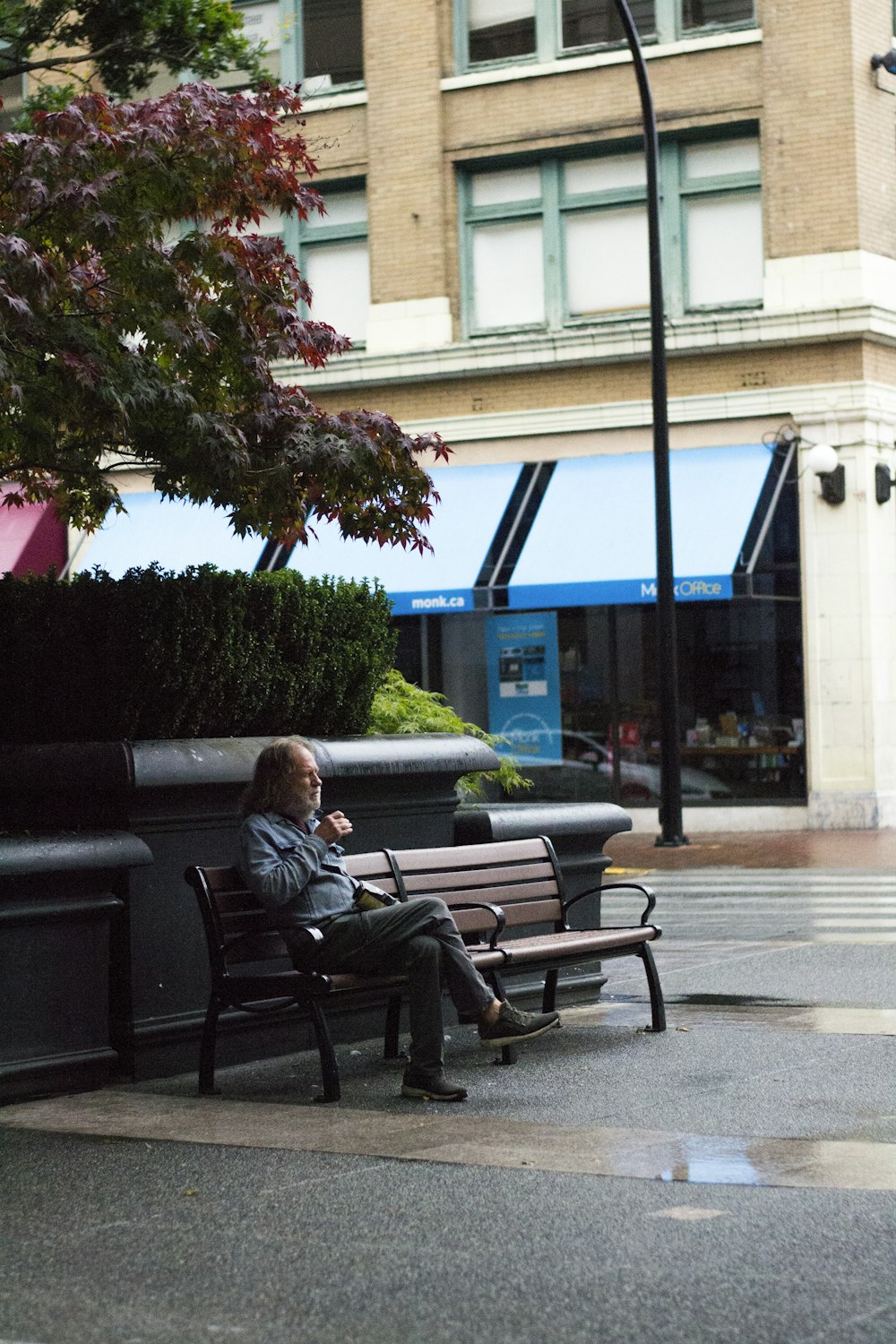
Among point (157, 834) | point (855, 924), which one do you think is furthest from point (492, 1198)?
point (855, 924)

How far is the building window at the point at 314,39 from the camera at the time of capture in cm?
2512

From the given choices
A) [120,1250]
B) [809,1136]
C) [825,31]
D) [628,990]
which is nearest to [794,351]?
[825,31]

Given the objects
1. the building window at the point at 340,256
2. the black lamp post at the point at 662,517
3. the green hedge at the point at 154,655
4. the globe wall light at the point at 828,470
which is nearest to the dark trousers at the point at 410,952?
the green hedge at the point at 154,655

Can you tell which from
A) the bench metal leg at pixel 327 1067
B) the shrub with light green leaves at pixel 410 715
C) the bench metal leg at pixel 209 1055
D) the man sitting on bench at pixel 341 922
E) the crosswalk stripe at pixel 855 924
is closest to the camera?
the bench metal leg at pixel 327 1067

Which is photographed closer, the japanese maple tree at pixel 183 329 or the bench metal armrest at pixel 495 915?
the bench metal armrest at pixel 495 915

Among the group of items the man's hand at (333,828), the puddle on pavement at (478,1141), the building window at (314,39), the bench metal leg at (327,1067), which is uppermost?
the building window at (314,39)

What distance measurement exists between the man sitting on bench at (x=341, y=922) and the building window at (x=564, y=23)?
18147mm

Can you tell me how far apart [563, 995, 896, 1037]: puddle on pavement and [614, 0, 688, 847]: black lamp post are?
10555 mm

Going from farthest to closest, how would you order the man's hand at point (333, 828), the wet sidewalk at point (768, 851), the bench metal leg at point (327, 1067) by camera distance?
1. the wet sidewalk at point (768, 851)
2. the man's hand at point (333, 828)
3. the bench metal leg at point (327, 1067)

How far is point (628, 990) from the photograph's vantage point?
10195mm

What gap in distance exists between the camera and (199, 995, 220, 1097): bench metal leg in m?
7.28

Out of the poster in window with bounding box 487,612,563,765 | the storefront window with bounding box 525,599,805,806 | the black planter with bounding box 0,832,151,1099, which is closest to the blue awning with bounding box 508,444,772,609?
the storefront window with bounding box 525,599,805,806

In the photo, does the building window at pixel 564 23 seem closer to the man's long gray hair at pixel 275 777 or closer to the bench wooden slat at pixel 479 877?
the bench wooden slat at pixel 479 877

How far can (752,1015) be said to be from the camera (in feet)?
29.5
